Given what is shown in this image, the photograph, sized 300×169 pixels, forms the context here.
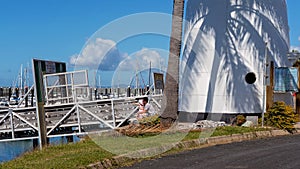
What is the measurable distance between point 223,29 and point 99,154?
986cm

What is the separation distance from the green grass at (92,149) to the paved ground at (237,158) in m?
1.03

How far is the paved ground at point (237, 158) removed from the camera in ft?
31.4

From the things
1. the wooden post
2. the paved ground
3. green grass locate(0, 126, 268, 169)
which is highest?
the wooden post

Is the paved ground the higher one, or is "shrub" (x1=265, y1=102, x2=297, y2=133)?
"shrub" (x1=265, y1=102, x2=297, y2=133)

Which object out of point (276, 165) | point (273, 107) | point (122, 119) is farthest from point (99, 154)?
point (273, 107)

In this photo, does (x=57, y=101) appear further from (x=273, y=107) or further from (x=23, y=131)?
(x=273, y=107)

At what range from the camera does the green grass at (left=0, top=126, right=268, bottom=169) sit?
9.38 m

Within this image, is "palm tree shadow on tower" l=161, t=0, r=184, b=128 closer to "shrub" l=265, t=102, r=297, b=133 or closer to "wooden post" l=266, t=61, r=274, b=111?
"shrub" l=265, t=102, r=297, b=133

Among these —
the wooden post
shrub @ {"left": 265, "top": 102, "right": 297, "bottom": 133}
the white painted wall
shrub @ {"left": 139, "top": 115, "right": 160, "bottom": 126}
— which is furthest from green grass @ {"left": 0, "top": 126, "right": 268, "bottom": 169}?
the white painted wall

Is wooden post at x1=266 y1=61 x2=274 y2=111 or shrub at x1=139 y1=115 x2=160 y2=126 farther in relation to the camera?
wooden post at x1=266 y1=61 x2=274 y2=111

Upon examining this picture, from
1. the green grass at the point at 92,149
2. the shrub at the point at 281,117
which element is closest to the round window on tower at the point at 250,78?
the shrub at the point at 281,117

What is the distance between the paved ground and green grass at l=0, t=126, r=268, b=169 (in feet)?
3.38

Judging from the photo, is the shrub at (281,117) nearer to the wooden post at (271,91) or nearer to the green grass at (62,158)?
the wooden post at (271,91)

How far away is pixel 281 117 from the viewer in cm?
1653
